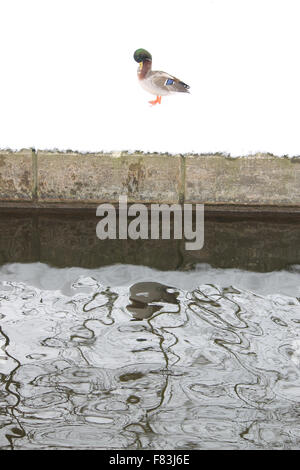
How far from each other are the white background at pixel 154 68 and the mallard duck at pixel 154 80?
94 millimetres

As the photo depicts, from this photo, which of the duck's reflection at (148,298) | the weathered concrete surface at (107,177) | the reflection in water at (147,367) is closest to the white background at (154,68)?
the weathered concrete surface at (107,177)

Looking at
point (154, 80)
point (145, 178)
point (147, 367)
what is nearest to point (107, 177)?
point (145, 178)

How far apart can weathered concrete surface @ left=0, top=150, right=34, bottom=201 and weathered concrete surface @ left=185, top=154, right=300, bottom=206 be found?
3.43 feet

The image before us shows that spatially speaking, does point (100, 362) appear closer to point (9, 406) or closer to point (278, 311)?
point (9, 406)

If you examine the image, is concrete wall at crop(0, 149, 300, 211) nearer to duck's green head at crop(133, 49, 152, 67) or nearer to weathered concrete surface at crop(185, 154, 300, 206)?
weathered concrete surface at crop(185, 154, 300, 206)

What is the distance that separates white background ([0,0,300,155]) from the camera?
414 cm

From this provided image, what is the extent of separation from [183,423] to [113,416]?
0.71 feet

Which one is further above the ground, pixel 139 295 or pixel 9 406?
pixel 139 295

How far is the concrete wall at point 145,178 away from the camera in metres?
4.06

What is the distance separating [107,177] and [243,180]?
91 centimetres

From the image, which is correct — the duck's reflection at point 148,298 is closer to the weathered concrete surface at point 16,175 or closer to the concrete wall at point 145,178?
the concrete wall at point 145,178

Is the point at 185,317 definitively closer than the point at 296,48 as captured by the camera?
Yes
